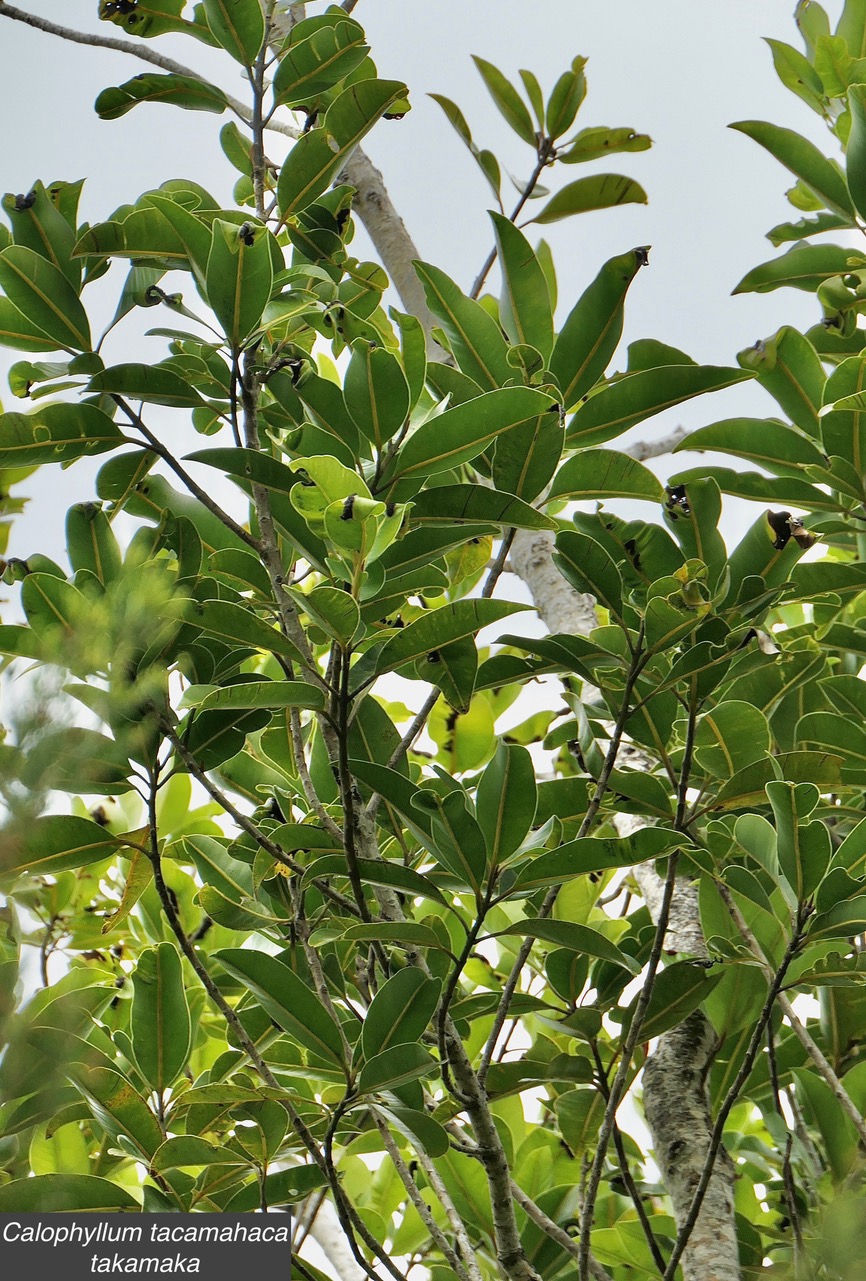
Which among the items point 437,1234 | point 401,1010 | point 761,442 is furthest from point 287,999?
point 761,442

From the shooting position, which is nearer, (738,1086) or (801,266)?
(738,1086)

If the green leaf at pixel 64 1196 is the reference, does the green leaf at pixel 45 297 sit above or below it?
above

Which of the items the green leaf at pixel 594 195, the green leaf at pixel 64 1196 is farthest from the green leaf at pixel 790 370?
the green leaf at pixel 64 1196

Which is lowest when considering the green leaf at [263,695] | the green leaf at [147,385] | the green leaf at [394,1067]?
the green leaf at [394,1067]

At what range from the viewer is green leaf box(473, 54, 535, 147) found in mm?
1526

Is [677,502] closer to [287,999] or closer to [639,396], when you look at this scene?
[639,396]

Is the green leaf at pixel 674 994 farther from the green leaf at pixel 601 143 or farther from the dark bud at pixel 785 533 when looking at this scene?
the green leaf at pixel 601 143

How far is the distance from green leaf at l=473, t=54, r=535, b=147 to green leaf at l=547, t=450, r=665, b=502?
699 mm

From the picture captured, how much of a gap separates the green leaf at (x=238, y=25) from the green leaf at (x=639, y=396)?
0.59 metres

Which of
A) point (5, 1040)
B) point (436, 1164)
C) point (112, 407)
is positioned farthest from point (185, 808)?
point (5, 1040)

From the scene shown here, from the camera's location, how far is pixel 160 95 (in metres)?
1.29

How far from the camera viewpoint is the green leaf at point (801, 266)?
151cm

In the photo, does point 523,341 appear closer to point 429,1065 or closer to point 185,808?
point 429,1065

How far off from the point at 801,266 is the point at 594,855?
3.28 feet
